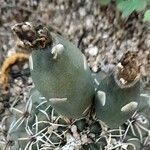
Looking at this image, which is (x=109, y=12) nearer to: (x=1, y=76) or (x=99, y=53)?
(x=99, y=53)

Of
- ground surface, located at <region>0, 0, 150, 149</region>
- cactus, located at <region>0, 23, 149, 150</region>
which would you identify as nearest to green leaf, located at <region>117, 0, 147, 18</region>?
ground surface, located at <region>0, 0, 150, 149</region>

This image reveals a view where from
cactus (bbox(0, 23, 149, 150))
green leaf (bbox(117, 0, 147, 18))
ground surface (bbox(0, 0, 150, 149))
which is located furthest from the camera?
ground surface (bbox(0, 0, 150, 149))

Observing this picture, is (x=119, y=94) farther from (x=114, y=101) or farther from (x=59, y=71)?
(x=59, y=71)

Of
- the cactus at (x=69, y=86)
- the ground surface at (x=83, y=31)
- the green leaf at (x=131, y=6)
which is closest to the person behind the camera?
the cactus at (x=69, y=86)

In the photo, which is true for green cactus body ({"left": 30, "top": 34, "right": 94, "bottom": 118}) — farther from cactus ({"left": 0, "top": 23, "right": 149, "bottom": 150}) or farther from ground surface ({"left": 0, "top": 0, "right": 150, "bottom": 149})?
ground surface ({"left": 0, "top": 0, "right": 150, "bottom": 149})

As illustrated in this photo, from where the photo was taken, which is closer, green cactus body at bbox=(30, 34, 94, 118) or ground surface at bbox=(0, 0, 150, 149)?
green cactus body at bbox=(30, 34, 94, 118)

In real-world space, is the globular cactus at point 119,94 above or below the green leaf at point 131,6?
below

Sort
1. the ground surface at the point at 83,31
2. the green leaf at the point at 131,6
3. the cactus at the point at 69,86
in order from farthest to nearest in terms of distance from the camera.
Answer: the ground surface at the point at 83,31 < the green leaf at the point at 131,6 < the cactus at the point at 69,86

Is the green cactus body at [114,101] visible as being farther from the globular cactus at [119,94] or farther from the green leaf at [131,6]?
the green leaf at [131,6]

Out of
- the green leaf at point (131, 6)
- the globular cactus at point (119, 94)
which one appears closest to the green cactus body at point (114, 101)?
the globular cactus at point (119, 94)
